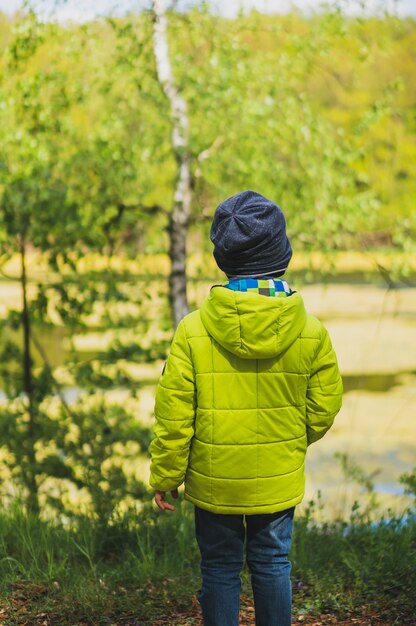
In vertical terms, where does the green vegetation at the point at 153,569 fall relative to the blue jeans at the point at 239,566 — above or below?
below

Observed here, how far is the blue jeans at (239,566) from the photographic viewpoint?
2.00m

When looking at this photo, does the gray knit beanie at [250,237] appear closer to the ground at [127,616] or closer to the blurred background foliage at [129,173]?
the ground at [127,616]

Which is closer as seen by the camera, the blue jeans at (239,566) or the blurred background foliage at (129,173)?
the blue jeans at (239,566)

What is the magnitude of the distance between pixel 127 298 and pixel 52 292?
20.0 inches

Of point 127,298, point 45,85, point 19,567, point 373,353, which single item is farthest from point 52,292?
point 373,353

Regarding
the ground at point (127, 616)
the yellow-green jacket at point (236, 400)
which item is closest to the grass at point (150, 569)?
Answer: the ground at point (127, 616)

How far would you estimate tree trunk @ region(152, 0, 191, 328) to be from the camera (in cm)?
485

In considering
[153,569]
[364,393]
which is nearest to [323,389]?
[153,569]

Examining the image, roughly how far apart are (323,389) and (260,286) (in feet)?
1.03

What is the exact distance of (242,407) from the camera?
6.49 feet

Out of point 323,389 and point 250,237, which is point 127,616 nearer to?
point 323,389

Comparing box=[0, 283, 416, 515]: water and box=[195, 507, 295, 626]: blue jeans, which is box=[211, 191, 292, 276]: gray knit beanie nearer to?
box=[195, 507, 295, 626]: blue jeans

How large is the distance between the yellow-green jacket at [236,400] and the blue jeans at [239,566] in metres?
0.07

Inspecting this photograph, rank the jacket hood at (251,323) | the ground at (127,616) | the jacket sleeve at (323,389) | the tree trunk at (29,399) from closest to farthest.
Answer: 1. the jacket hood at (251,323)
2. the jacket sleeve at (323,389)
3. the ground at (127,616)
4. the tree trunk at (29,399)
